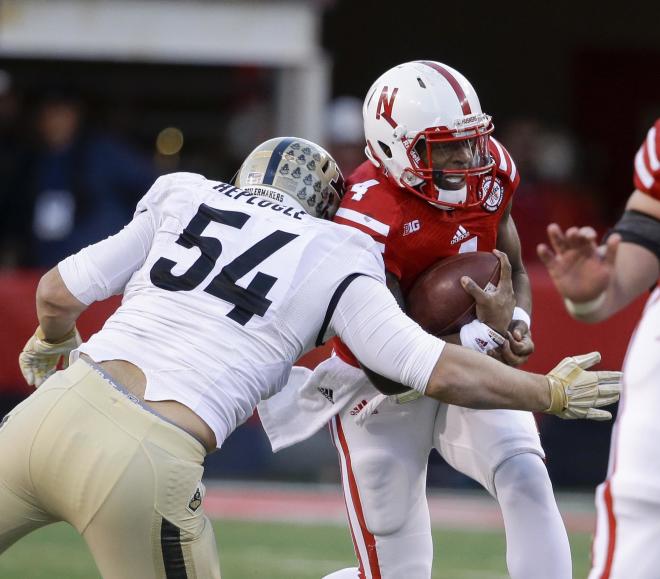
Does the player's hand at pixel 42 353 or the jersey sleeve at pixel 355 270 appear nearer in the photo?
the jersey sleeve at pixel 355 270

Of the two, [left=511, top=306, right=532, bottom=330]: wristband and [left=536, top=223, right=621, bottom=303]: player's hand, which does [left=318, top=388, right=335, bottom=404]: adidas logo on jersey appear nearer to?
[left=511, top=306, right=532, bottom=330]: wristband

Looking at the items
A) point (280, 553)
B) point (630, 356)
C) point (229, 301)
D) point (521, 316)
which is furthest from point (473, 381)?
point (280, 553)

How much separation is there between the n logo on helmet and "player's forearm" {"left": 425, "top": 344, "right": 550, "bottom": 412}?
95 centimetres

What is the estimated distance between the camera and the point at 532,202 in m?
8.10

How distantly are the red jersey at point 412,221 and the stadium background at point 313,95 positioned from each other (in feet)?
9.85

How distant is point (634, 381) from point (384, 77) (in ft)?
4.98

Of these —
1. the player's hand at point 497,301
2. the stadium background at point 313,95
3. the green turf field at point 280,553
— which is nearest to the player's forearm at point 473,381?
the player's hand at point 497,301

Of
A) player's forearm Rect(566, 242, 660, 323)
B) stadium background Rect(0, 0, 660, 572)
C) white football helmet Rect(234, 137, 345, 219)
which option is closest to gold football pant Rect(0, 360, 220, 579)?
white football helmet Rect(234, 137, 345, 219)

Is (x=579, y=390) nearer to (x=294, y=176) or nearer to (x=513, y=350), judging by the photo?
(x=513, y=350)

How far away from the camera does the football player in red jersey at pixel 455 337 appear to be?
3.61m

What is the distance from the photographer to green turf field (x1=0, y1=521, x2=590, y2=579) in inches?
203

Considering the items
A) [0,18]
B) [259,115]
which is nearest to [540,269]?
[259,115]

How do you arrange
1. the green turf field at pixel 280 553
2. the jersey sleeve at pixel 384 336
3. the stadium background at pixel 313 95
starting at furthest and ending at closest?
1. the stadium background at pixel 313 95
2. the green turf field at pixel 280 553
3. the jersey sleeve at pixel 384 336

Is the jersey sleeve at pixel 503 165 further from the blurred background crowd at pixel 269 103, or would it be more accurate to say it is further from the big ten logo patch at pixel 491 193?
the blurred background crowd at pixel 269 103
